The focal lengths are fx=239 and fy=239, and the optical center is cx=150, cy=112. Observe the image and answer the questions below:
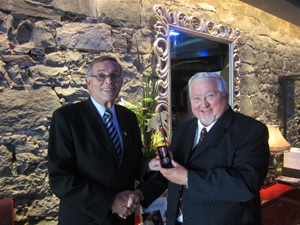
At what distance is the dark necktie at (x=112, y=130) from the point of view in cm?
140

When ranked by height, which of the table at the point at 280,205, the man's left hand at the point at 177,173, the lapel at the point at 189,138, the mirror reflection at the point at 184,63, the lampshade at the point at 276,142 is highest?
the mirror reflection at the point at 184,63

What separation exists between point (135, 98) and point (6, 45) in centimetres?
108

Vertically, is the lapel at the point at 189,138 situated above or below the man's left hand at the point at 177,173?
above

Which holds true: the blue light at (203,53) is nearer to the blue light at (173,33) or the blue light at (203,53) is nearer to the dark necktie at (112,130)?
the blue light at (173,33)

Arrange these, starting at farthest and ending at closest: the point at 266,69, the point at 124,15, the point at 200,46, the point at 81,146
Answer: the point at 266,69 → the point at 200,46 → the point at 124,15 → the point at 81,146

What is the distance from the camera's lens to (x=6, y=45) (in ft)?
5.36

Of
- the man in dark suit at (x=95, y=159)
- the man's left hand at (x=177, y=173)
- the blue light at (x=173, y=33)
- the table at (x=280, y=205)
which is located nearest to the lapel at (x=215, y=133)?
the man's left hand at (x=177, y=173)

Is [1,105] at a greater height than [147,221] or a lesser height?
greater

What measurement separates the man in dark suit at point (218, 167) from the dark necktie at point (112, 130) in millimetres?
328

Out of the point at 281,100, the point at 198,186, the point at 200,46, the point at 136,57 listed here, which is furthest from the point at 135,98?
the point at 281,100

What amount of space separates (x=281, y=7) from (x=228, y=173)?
2.93 metres

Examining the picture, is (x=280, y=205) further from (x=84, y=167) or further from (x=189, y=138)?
(x=84, y=167)

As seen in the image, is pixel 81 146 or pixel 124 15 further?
pixel 124 15

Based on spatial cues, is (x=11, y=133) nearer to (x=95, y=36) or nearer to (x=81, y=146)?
(x=81, y=146)
